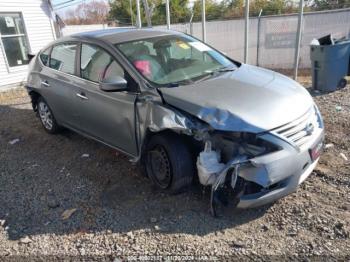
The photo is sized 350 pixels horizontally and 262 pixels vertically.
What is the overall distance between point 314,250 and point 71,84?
3.44 meters

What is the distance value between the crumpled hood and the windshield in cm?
29

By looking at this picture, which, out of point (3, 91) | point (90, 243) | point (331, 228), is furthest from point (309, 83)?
point (3, 91)

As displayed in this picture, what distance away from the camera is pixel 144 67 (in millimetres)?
3496

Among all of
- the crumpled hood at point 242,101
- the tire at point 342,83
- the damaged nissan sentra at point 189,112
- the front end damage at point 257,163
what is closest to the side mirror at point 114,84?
the damaged nissan sentra at point 189,112

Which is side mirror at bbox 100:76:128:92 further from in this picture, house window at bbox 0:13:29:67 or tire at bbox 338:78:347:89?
house window at bbox 0:13:29:67

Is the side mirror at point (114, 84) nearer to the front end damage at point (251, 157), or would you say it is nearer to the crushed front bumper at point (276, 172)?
the front end damage at point (251, 157)

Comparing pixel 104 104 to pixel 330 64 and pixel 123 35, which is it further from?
pixel 330 64

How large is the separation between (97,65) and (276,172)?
8.14 ft

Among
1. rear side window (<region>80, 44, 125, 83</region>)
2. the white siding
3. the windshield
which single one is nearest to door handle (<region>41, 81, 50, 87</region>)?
rear side window (<region>80, 44, 125, 83</region>)

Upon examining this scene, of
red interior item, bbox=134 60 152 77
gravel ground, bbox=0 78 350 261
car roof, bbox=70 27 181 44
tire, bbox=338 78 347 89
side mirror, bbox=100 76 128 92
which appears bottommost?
gravel ground, bbox=0 78 350 261

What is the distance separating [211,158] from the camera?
9.25 feet

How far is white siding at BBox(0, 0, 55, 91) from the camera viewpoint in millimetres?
10234

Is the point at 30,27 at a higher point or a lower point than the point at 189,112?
higher

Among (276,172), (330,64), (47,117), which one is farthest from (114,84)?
(330,64)
